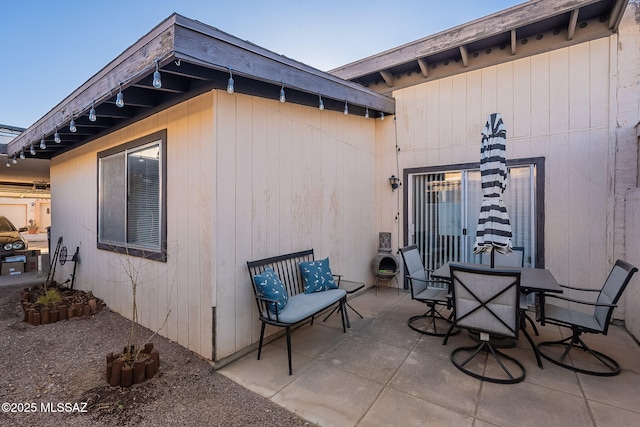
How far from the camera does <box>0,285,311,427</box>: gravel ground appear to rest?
2.07m

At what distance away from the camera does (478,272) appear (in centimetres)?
260

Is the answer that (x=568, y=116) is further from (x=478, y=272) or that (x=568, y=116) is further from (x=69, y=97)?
(x=69, y=97)

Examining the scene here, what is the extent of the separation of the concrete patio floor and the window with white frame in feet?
6.18

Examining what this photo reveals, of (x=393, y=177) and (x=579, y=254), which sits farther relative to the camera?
(x=393, y=177)

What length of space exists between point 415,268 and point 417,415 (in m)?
2.04

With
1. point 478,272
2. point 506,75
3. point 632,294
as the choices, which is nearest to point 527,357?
point 478,272

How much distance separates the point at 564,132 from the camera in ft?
13.5

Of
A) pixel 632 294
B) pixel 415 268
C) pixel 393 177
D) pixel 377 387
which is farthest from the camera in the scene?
pixel 393 177

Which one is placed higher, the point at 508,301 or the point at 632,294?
the point at 508,301

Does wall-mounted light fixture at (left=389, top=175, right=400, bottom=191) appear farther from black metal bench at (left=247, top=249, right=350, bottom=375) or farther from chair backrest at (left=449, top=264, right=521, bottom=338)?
chair backrest at (left=449, top=264, right=521, bottom=338)

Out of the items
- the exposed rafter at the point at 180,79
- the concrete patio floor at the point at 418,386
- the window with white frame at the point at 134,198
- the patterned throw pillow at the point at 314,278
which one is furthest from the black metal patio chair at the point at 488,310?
the window with white frame at the point at 134,198

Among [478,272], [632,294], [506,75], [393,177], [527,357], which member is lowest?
[527,357]

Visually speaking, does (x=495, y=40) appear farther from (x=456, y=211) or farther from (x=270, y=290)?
(x=270, y=290)

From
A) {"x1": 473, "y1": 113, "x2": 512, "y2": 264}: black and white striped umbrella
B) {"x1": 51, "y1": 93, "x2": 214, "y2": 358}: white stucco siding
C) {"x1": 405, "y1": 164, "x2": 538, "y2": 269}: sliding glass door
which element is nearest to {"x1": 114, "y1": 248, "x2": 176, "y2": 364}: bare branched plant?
{"x1": 51, "y1": 93, "x2": 214, "y2": 358}: white stucco siding
